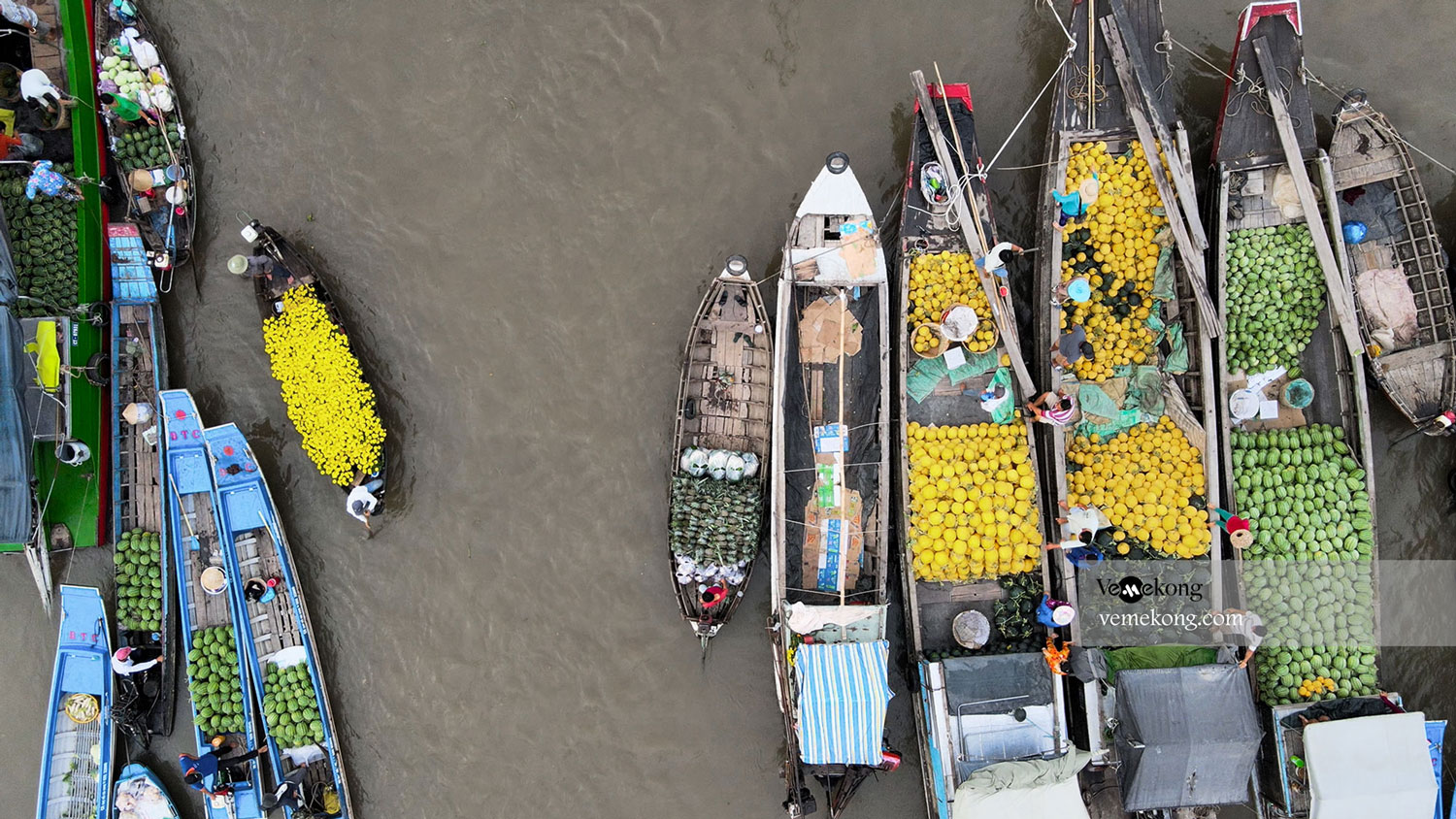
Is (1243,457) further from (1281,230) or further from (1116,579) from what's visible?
(1281,230)

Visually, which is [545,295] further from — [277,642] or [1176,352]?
[1176,352]

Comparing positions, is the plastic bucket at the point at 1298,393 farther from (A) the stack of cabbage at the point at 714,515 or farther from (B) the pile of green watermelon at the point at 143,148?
(B) the pile of green watermelon at the point at 143,148

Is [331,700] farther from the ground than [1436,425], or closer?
closer

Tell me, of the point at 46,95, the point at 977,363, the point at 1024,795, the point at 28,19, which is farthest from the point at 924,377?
the point at 28,19

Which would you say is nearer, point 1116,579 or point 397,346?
point 1116,579

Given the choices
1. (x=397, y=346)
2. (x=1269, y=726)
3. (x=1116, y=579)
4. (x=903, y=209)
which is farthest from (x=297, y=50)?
(x=1269, y=726)

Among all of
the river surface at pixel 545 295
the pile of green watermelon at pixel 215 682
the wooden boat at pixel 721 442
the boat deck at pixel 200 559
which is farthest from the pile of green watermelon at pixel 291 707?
the wooden boat at pixel 721 442
